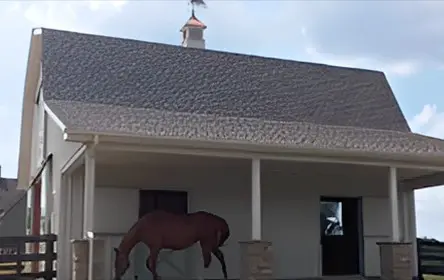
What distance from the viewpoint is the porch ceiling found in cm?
1030

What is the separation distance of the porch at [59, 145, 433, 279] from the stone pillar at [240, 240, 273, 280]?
1.38 m

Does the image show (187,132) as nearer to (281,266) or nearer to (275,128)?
(275,128)

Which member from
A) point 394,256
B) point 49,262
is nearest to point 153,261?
point 49,262

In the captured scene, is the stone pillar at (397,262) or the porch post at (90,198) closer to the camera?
the porch post at (90,198)

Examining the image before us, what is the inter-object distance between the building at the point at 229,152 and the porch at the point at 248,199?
2 centimetres

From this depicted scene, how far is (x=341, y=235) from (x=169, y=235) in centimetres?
461

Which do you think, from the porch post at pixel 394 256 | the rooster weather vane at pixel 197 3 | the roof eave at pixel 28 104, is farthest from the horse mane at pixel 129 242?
the rooster weather vane at pixel 197 3

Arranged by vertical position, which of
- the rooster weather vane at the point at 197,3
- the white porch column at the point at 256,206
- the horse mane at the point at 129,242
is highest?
the rooster weather vane at the point at 197,3

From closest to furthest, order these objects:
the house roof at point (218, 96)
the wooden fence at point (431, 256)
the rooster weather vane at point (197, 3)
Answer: the house roof at point (218, 96)
the wooden fence at point (431, 256)
the rooster weather vane at point (197, 3)

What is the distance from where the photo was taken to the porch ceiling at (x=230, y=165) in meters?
10.3

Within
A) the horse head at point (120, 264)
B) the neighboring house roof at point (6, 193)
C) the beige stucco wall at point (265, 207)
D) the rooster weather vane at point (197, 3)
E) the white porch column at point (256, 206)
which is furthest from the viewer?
the neighboring house roof at point (6, 193)

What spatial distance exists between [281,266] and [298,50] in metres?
6.32

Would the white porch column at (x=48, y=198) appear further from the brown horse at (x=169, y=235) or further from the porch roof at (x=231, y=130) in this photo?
the brown horse at (x=169, y=235)

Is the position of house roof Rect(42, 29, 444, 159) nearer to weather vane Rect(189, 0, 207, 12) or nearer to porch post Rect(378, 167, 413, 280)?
porch post Rect(378, 167, 413, 280)
